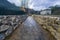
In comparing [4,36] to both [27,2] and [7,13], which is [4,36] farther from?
[27,2]

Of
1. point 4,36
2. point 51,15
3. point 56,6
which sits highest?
point 56,6

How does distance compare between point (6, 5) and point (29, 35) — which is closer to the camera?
point (29, 35)

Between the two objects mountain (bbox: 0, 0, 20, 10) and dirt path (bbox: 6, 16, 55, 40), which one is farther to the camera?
mountain (bbox: 0, 0, 20, 10)

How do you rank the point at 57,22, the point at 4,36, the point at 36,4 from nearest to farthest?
the point at 4,36, the point at 57,22, the point at 36,4

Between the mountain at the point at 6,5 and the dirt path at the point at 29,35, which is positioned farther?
the mountain at the point at 6,5

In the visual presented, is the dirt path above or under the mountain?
under

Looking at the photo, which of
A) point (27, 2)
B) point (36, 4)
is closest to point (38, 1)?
point (36, 4)

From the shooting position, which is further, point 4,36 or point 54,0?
point 54,0

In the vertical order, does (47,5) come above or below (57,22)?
above

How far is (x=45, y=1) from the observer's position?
3.98 meters

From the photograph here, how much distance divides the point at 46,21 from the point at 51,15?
0.93 ft

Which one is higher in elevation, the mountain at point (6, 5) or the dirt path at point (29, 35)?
the mountain at point (6, 5)

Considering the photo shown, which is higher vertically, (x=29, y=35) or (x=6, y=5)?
(x=6, y=5)

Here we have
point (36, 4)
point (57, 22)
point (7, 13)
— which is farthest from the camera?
point (36, 4)
